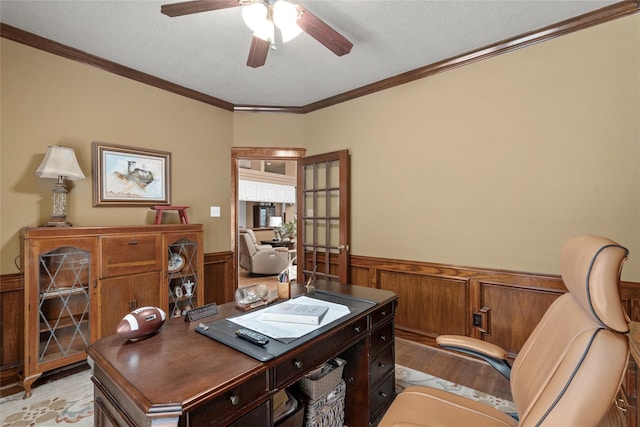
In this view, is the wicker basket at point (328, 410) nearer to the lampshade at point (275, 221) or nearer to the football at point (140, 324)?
the football at point (140, 324)

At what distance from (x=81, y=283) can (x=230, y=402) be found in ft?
6.93

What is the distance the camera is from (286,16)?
1.62 meters

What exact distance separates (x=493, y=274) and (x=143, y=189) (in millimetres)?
3437

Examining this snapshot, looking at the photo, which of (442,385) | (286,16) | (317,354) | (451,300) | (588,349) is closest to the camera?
(588,349)

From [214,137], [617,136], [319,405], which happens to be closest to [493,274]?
[617,136]

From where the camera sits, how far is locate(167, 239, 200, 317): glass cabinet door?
2.92m

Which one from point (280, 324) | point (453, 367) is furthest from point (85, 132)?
point (453, 367)

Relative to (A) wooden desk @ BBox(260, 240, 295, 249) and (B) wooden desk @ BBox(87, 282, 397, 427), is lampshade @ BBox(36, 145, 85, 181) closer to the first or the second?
(B) wooden desk @ BBox(87, 282, 397, 427)

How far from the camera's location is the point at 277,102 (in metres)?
3.82

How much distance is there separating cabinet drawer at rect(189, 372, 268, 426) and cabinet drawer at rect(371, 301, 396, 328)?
0.84 m

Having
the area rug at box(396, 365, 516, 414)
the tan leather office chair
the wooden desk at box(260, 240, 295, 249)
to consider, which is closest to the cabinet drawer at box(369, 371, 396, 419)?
the area rug at box(396, 365, 516, 414)

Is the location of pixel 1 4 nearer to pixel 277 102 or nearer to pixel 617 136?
pixel 277 102

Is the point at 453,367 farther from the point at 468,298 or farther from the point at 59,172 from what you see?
the point at 59,172

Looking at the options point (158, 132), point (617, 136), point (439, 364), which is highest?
point (158, 132)
